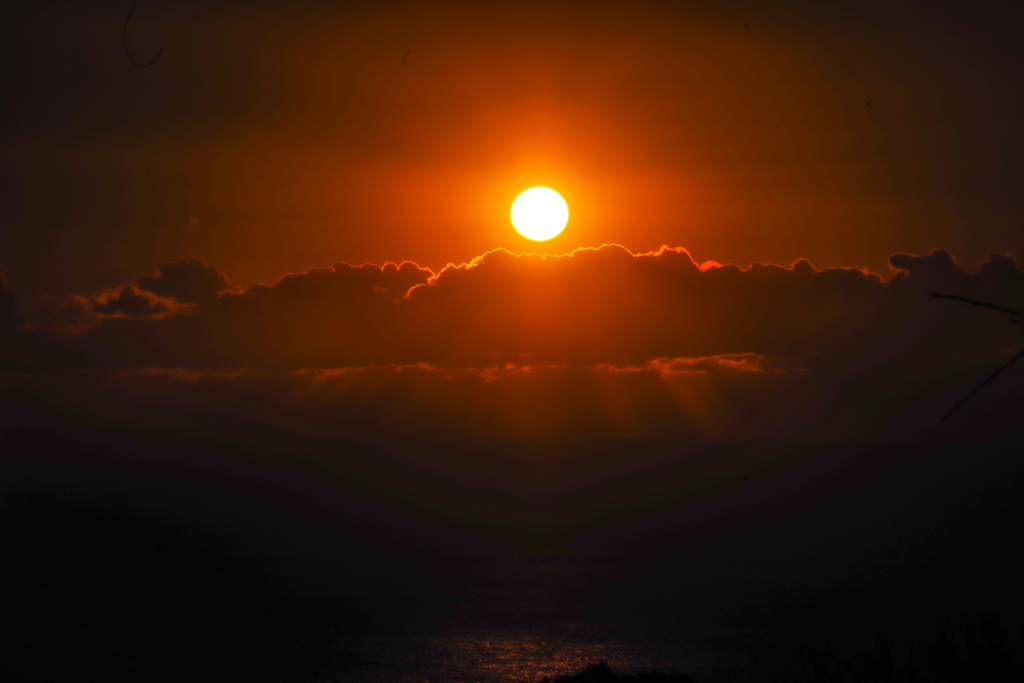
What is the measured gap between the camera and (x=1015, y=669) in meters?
59.8

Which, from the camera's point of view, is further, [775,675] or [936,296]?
[775,675]

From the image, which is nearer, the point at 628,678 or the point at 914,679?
the point at 914,679

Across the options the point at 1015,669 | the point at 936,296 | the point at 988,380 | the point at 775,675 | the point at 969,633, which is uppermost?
the point at 775,675

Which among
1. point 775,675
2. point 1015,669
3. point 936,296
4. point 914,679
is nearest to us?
point 936,296

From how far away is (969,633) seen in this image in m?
73.9

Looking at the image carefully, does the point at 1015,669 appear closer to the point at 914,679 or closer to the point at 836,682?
the point at 914,679

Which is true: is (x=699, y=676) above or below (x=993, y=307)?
above

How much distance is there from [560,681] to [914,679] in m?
40.3

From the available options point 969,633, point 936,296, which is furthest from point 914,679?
point 936,296

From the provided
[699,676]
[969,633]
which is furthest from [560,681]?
[699,676]

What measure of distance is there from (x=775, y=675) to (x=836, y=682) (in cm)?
12287

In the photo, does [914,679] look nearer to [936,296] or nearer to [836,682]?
[836,682]

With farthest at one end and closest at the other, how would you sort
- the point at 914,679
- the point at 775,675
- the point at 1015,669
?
1. the point at 775,675
2. the point at 914,679
3. the point at 1015,669

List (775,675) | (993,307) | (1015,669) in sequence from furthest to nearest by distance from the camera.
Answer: (775,675)
(1015,669)
(993,307)
